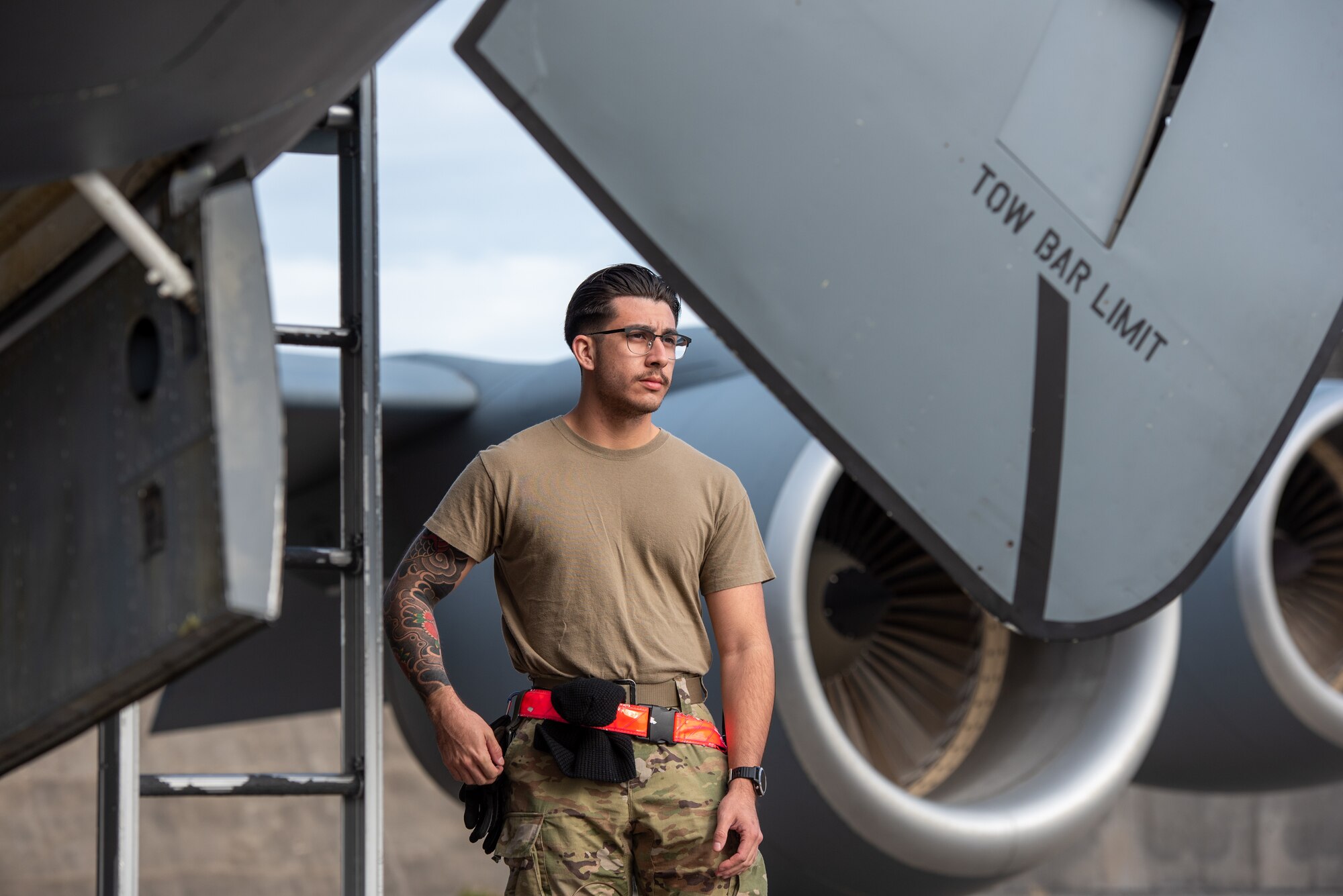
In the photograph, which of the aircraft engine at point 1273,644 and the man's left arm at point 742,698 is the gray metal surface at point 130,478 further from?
the aircraft engine at point 1273,644

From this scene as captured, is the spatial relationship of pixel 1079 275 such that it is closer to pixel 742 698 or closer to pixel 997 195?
pixel 997 195

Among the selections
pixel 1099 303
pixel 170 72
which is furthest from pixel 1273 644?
pixel 170 72

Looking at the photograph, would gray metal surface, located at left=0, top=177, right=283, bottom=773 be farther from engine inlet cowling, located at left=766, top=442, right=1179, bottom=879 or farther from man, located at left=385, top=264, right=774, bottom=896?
engine inlet cowling, located at left=766, top=442, right=1179, bottom=879

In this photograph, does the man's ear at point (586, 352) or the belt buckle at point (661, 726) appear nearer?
the belt buckle at point (661, 726)

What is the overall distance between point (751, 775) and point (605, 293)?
60 centimetres

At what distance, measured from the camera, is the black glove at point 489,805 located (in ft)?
5.67

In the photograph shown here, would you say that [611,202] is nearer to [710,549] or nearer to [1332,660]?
[710,549]

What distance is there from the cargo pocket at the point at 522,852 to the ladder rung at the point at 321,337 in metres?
0.93

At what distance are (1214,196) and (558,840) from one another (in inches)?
66.7

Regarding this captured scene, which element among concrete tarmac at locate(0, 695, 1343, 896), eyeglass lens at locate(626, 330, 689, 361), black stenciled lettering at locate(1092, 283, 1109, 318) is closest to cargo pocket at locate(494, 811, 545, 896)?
eyeglass lens at locate(626, 330, 689, 361)

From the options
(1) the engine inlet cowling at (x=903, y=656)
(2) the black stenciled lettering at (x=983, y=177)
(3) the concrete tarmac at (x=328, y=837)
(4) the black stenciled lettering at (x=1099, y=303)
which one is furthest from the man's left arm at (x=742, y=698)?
(3) the concrete tarmac at (x=328, y=837)

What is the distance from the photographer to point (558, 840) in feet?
5.46

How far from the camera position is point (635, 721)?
5.61ft

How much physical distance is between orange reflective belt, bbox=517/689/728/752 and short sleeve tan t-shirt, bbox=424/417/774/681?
0.13 ft
